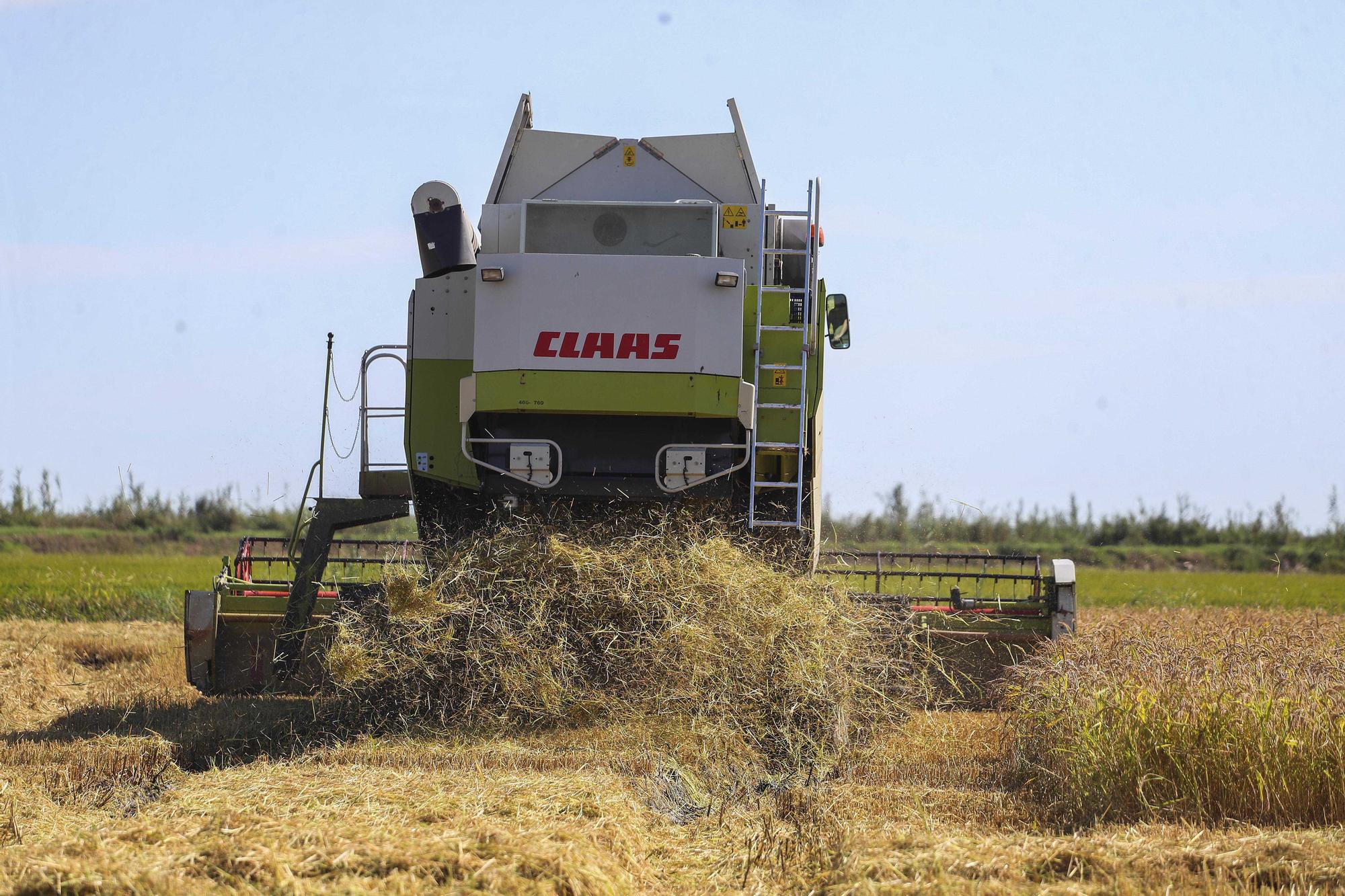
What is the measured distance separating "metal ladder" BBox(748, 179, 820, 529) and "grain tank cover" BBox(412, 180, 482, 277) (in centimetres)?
161

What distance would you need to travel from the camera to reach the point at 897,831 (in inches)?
177

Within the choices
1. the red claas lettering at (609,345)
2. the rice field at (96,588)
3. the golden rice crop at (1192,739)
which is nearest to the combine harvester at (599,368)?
the red claas lettering at (609,345)

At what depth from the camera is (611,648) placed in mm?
6219

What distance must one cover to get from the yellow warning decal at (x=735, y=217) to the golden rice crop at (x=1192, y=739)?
2969mm

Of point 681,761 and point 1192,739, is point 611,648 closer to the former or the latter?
point 681,761

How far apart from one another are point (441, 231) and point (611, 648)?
2579mm

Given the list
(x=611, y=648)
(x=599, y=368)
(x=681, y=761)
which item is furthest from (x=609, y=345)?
(x=681, y=761)

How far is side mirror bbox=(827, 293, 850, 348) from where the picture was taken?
25.2ft

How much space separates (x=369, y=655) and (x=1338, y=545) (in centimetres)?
2460

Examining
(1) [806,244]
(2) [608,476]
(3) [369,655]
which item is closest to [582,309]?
(2) [608,476]

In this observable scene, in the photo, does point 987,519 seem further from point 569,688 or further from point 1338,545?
point 569,688

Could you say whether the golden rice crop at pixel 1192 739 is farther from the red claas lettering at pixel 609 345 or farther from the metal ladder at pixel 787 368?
the red claas lettering at pixel 609 345

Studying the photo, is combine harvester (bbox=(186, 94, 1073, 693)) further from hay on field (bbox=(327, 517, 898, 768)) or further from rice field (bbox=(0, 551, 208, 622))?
rice field (bbox=(0, 551, 208, 622))

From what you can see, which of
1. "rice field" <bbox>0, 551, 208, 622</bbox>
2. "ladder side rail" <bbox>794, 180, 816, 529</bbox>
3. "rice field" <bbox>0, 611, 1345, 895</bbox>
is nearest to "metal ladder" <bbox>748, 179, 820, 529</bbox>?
"ladder side rail" <bbox>794, 180, 816, 529</bbox>
